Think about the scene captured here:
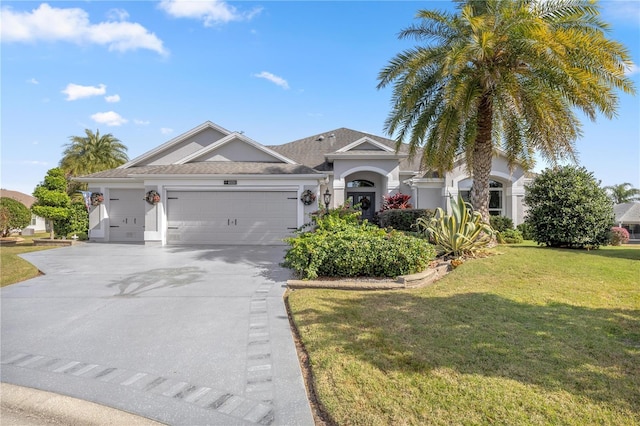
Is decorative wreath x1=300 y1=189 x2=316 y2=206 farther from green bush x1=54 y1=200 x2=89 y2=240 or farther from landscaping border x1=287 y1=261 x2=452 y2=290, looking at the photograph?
green bush x1=54 y1=200 x2=89 y2=240

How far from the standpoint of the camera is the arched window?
64.6ft

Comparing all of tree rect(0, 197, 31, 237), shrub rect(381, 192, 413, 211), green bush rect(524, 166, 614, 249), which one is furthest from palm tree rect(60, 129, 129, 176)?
green bush rect(524, 166, 614, 249)

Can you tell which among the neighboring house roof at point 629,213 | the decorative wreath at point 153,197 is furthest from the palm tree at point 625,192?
the decorative wreath at point 153,197

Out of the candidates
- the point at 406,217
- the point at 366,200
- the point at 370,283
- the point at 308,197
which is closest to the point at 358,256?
the point at 370,283

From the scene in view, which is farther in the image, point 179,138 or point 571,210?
point 179,138

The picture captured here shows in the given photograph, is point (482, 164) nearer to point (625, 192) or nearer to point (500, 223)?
point (500, 223)

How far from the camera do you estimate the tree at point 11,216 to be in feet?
64.4

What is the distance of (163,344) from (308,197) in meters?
10.7

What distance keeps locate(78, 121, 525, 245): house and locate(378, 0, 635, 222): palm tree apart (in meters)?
4.14

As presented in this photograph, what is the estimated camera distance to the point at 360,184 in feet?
65.2

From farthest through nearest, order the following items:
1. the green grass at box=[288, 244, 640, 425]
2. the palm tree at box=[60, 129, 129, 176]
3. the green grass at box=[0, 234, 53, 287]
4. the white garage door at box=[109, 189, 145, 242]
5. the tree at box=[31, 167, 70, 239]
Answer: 1. the palm tree at box=[60, 129, 129, 176]
2. the white garage door at box=[109, 189, 145, 242]
3. the tree at box=[31, 167, 70, 239]
4. the green grass at box=[0, 234, 53, 287]
5. the green grass at box=[288, 244, 640, 425]

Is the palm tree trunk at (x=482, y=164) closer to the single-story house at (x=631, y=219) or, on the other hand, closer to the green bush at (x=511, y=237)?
the green bush at (x=511, y=237)

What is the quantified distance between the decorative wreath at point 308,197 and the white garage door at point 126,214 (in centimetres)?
828

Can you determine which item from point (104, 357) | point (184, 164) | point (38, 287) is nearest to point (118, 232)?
point (184, 164)
